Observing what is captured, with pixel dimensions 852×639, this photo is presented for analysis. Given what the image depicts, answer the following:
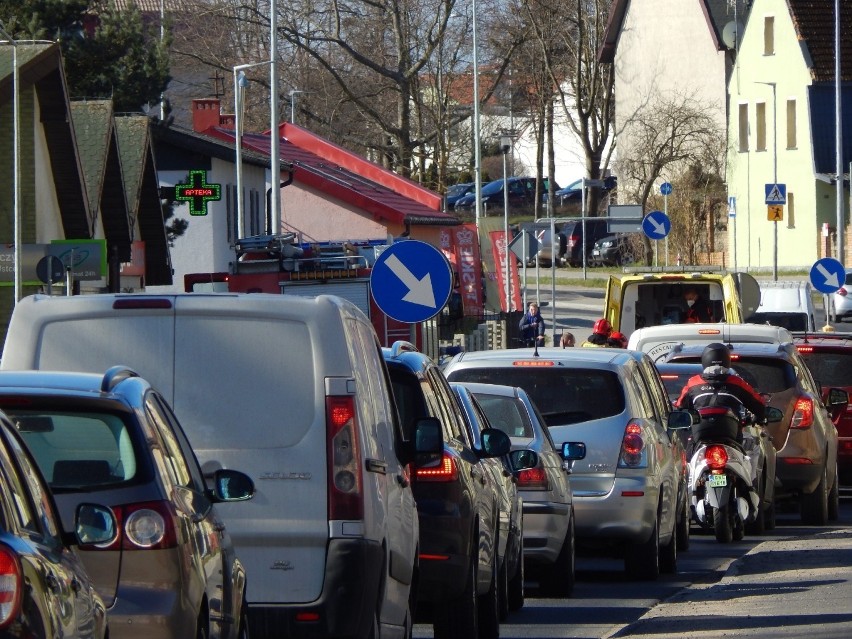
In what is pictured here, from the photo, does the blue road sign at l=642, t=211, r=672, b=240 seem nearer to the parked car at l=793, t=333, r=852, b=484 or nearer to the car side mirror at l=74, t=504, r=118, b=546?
the parked car at l=793, t=333, r=852, b=484

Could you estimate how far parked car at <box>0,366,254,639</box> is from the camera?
5875mm

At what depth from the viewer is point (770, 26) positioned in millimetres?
70875

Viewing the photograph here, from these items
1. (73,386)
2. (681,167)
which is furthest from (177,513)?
(681,167)

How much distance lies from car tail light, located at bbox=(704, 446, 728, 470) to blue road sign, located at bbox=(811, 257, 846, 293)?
20.7 meters

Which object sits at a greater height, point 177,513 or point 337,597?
point 177,513

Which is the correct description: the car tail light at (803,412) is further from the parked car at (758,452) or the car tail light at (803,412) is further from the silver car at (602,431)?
the silver car at (602,431)

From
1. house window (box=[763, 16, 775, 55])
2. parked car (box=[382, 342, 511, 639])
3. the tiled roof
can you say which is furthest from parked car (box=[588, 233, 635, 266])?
parked car (box=[382, 342, 511, 639])

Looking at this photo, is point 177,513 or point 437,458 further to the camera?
point 437,458

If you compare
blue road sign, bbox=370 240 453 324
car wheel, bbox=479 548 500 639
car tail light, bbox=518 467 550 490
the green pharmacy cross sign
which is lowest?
car wheel, bbox=479 548 500 639

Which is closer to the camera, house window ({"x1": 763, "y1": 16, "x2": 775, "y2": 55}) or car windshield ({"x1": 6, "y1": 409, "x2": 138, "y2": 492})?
car windshield ({"x1": 6, "y1": 409, "x2": 138, "y2": 492})

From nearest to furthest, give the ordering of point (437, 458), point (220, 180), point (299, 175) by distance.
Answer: point (437, 458) → point (220, 180) → point (299, 175)

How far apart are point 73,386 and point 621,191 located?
217 ft

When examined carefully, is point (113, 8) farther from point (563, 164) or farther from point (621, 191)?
point (563, 164)

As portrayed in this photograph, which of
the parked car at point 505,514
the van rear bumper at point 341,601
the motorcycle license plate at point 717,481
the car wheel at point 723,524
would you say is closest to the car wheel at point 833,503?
the car wheel at point 723,524
